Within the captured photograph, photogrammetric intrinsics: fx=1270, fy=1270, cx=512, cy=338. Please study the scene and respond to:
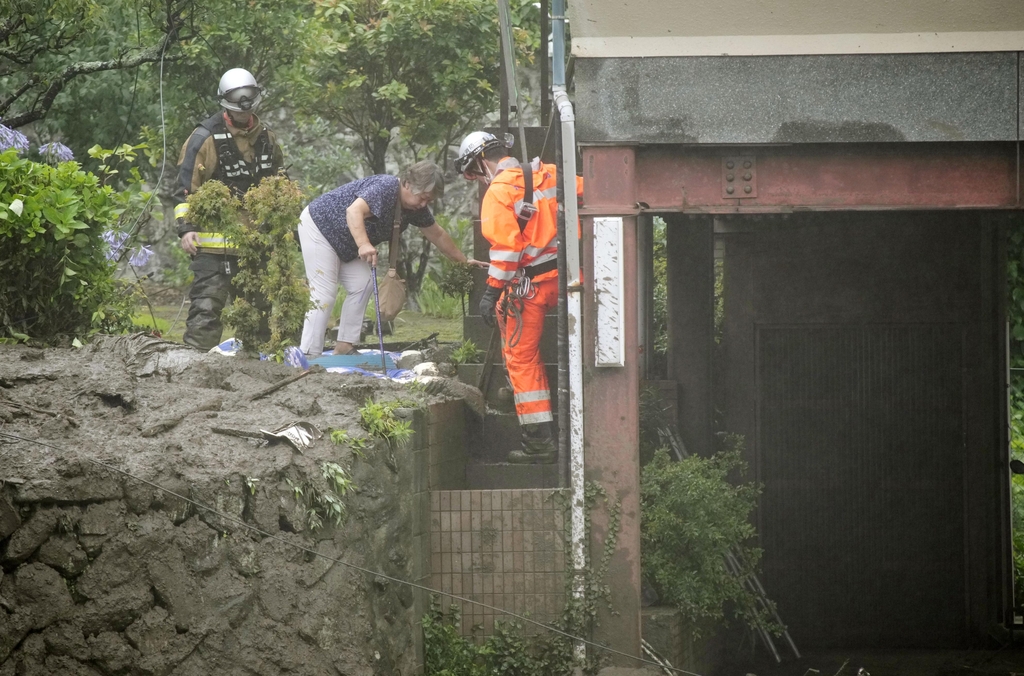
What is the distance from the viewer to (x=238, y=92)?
894 cm

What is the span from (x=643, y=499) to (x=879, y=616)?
9.39 feet

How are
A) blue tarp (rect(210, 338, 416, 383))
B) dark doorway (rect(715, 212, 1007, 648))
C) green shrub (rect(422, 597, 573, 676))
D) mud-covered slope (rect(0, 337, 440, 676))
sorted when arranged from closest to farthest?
mud-covered slope (rect(0, 337, 440, 676))
green shrub (rect(422, 597, 573, 676))
blue tarp (rect(210, 338, 416, 383))
dark doorway (rect(715, 212, 1007, 648))

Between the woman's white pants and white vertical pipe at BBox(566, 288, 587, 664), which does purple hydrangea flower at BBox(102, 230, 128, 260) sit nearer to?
the woman's white pants

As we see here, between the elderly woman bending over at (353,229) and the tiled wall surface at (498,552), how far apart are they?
1.81 metres

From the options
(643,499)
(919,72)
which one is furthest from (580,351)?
(919,72)

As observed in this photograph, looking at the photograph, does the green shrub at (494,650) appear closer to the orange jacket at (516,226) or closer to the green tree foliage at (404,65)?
the orange jacket at (516,226)

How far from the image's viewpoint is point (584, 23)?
7027 mm

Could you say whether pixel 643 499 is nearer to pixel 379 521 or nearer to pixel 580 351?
pixel 580 351

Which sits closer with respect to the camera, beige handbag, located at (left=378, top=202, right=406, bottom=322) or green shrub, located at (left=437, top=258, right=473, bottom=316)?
beige handbag, located at (left=378, top=202, right=406, bottom=322)

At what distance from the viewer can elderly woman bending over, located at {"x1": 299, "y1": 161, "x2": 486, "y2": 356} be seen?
8523mm

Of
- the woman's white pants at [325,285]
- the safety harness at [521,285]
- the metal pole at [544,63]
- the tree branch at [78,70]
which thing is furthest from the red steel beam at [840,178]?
the tree branch at [78,70]

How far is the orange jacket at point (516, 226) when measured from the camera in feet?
26.6

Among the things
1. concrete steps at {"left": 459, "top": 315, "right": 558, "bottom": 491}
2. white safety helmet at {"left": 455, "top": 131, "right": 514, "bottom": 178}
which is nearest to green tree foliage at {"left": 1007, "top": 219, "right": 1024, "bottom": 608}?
concrete steps at {"left": 459, "top": 315, "right": 558, "bottom": 491}

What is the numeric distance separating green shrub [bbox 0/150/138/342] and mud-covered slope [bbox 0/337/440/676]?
545 millimetres
